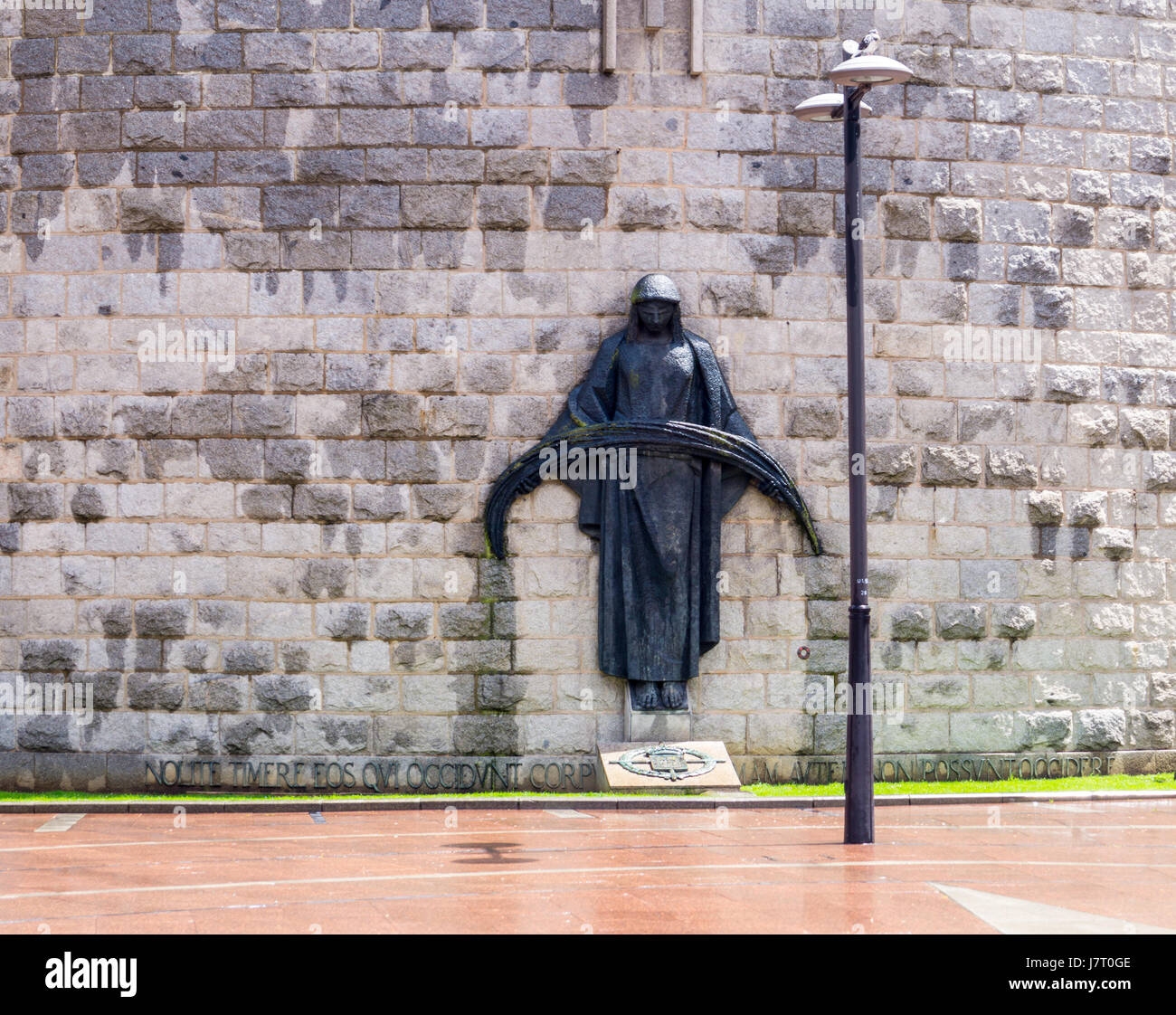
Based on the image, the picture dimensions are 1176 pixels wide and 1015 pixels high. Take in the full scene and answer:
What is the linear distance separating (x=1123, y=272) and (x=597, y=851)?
8009 mm

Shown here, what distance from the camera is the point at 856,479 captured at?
980 cm

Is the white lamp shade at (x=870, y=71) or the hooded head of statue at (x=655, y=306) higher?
the white lamp shade at (x=870, y=71)

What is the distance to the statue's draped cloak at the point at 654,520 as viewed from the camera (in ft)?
39.7

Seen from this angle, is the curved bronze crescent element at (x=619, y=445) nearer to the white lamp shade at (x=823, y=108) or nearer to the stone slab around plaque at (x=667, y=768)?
the stone slab around plaque at (x=667, y=768)

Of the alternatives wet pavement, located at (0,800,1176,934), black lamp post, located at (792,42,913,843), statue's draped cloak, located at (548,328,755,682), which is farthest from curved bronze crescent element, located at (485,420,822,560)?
wet pavement, located at (0,800,1176,934)

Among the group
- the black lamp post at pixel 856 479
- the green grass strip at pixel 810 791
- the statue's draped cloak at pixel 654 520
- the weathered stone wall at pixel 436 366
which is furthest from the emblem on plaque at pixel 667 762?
the black lamp post at pixel 856 479

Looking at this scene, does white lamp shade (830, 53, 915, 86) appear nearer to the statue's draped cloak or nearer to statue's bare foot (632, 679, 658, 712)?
the statue's draped cloak

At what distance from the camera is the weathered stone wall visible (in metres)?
12.2

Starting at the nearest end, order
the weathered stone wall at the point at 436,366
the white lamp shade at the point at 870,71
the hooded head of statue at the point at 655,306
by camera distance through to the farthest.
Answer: the white lamp shade at the point at 870,71 < the hooded head of statue at the point at 655,306 < the weathered stone wall at the point at 436,366

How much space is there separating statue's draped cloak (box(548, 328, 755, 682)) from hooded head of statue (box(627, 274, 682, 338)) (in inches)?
4.6

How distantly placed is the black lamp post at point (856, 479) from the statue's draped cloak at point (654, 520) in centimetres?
254

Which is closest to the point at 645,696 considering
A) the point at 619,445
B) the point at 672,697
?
the point at 672,697
